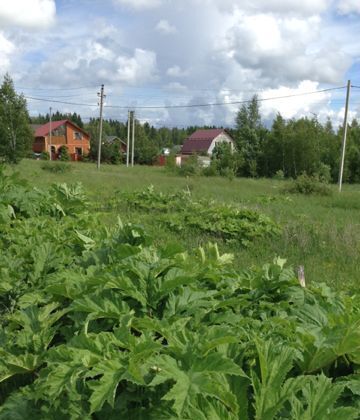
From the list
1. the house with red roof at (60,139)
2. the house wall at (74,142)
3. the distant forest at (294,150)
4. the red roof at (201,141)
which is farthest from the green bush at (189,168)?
the red roof at (201,141)

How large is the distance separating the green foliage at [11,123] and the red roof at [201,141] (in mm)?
49732

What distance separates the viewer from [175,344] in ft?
A: 6.41

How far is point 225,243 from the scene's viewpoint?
8398 millimetres

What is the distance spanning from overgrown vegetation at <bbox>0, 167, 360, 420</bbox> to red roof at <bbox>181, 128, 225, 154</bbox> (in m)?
85.1

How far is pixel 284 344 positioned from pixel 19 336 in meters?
1.40

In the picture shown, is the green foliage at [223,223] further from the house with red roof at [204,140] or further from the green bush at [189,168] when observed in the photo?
the house with red roof at [204,140]

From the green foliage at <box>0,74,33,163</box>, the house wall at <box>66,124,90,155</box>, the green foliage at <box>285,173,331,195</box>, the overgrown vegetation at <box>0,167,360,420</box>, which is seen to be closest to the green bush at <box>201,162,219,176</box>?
the green foliage at <box>0,74,33,163</box>

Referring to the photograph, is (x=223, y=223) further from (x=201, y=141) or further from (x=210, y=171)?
(x=201, y=141)

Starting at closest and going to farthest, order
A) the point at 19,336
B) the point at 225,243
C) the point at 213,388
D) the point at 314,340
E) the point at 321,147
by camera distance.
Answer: the point at 213,388, the point at 314,340, the point at 19,336, the point at 225,243, the point at 321,147

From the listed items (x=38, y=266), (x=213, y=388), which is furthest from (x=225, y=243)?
(x=213, y=388)

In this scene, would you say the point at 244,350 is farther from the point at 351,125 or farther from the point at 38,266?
the point at 351,125

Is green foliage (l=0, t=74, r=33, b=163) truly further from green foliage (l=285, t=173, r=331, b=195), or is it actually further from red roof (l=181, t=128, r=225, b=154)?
red roof (l=181, t=128, r=225, b=154)

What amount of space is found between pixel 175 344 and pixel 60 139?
273ft

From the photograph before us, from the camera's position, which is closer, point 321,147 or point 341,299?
point 341,299
